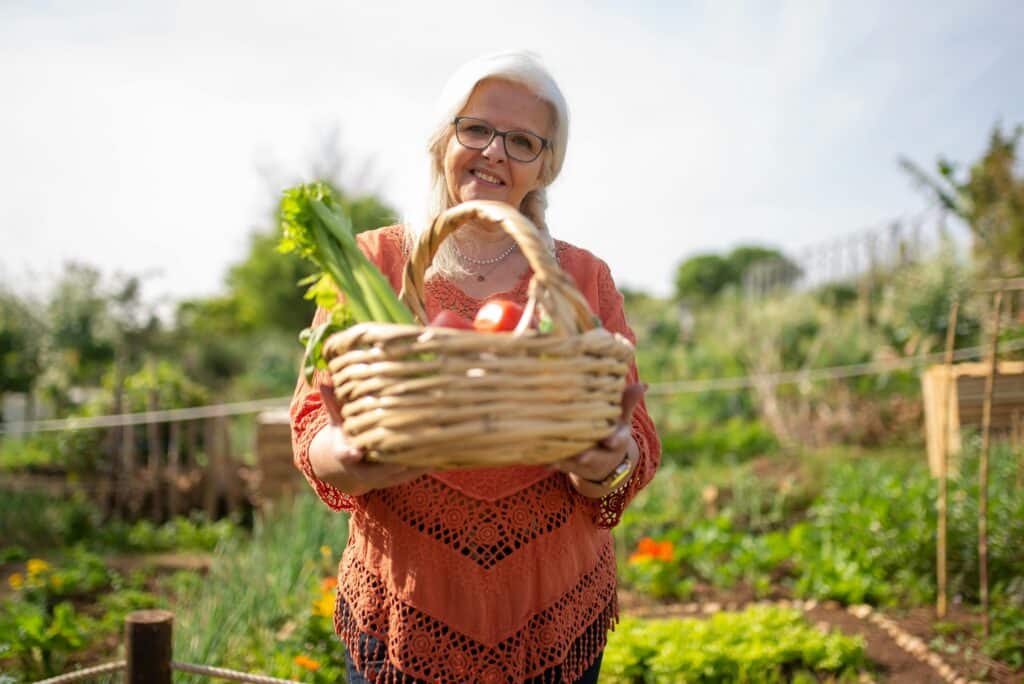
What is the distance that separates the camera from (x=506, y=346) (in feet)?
3.49

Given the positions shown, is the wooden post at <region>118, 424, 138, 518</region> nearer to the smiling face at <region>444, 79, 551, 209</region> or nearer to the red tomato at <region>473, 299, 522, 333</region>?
the smiling face at <region>444, 79, 551, 209</region>

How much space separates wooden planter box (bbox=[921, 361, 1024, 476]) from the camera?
5152 mm

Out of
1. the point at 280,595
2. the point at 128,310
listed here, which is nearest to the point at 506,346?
the point at 280,595

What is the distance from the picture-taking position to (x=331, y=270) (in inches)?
52.6

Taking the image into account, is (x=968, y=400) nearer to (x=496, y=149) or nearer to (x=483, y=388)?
(x=496, y=149)

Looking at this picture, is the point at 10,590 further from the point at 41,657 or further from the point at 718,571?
the point at 718,571

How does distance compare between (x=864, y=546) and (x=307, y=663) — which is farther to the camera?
(x=864, y=546)

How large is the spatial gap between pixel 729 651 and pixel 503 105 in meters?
2.38

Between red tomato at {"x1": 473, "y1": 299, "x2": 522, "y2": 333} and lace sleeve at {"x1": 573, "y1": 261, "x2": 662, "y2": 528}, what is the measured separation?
357 mm

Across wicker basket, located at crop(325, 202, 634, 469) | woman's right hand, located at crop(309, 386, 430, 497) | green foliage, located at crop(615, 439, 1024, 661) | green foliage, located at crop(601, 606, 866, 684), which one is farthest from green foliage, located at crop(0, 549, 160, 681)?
green foliage, located at crop(615, 439, 1024, 661)

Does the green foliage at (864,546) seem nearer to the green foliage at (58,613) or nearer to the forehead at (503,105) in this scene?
the green foliage at (58,613)

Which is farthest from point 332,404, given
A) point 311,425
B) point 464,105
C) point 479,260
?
point 464,105

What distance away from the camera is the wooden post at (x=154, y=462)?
22.2ft

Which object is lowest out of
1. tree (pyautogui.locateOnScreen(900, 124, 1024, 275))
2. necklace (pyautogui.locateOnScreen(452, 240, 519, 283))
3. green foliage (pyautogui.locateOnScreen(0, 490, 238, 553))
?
green foliage (pyautogui.locateOnScreen(0, 490, 238, 553))
